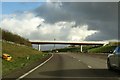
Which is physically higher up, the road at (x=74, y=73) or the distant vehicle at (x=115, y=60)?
the distant vehicle at (x=115, y=60)

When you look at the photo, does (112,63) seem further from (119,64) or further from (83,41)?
(83,41)

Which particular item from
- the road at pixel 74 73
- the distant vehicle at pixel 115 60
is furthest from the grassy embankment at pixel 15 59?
the distant vehicle at pixel 115 60

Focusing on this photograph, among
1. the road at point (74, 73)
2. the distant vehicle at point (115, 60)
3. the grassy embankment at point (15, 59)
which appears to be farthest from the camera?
the grassy embankment at point (15, 59)

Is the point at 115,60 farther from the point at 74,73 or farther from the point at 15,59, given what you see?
the point at 15,59

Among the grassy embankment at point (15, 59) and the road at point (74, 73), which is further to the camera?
the grassy embankment at point (15, 59)

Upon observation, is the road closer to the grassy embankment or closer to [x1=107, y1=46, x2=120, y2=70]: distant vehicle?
[x1=107, y1=46, x2=120, y2=70]: distant vehicle

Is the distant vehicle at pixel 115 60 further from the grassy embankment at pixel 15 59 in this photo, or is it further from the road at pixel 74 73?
the grassy embankment at pixel 15 59

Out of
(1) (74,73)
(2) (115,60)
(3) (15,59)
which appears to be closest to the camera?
(1) (74,73)

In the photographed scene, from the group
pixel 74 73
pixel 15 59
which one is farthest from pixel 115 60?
pixel 15 59

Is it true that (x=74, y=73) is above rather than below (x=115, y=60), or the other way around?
below

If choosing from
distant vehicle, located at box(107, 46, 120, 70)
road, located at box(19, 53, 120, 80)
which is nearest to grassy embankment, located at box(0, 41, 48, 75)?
road, located at box(19, 53, 120, 80)

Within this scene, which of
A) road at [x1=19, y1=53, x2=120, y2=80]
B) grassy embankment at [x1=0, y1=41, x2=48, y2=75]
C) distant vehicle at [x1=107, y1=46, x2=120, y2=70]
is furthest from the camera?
grassy embankment at [x1=0, y1=41, x2=48, y2=75]

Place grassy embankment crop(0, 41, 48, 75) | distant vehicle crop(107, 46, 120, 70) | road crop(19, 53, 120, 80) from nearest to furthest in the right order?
road crop(19, 53, 120, 80), distant vehicle crop(107, 46, 120, 70), grassy embankment crop(0, 41, 48, 75)

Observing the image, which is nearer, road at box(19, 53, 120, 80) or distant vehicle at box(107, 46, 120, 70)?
road at box(19, 53, 120, 80)
